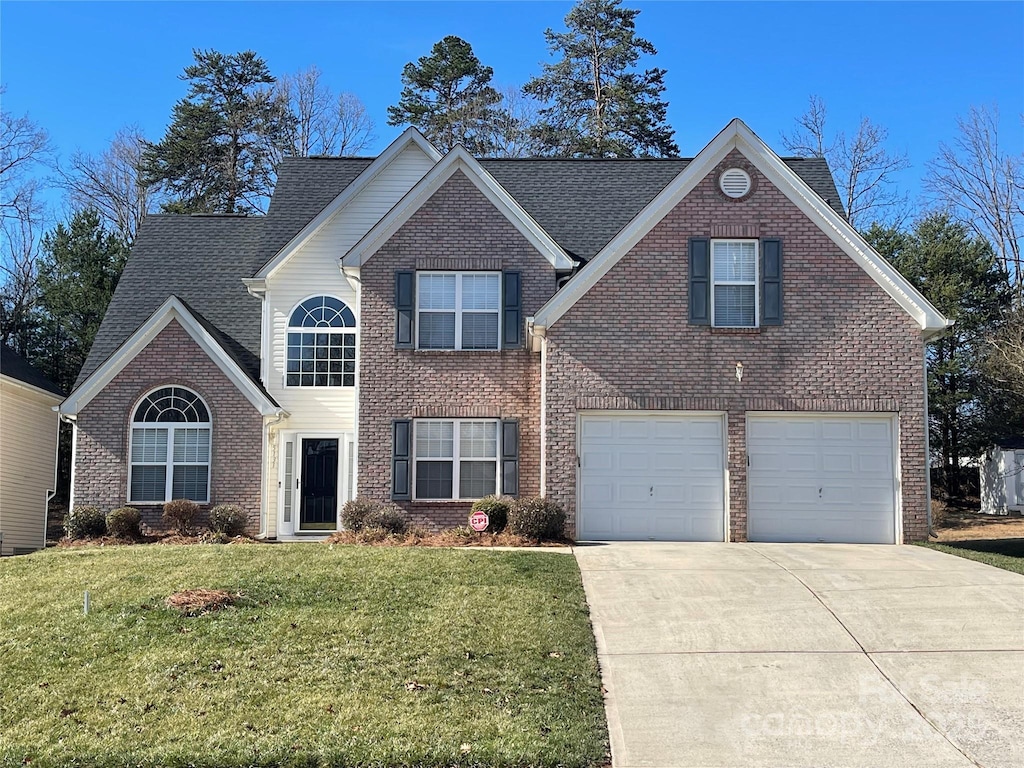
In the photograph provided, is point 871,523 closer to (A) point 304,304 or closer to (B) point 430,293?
(B) point 430,293

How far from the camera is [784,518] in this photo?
1755 cm

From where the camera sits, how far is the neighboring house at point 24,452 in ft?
74.6

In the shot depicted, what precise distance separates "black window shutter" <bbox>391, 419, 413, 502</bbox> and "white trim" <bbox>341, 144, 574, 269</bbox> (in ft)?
10.4

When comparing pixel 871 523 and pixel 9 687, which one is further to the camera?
pixel 871 523

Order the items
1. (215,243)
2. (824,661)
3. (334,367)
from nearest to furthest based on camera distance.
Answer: (824,661) → (334,367) → (215,243)

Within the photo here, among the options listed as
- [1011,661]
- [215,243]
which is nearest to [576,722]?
[1011,661]

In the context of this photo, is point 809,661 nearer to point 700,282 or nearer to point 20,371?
point 700,282

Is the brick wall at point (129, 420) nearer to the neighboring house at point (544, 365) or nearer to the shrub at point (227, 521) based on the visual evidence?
the neighboring house at point (544, 365)

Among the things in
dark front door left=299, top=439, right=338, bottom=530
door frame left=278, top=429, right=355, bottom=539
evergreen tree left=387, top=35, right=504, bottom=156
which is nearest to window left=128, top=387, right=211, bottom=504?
door frame left=278, top=429, right=355, bottom=539

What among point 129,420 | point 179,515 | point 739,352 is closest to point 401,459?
point 179,515

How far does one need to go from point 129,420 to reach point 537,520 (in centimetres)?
836

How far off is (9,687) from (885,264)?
573 inches

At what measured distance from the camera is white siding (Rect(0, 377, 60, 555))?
2273cm

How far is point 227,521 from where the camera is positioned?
18.3 m
